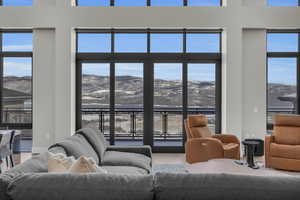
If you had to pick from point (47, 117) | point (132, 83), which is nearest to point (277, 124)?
point (132, 83)

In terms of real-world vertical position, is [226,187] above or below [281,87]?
below

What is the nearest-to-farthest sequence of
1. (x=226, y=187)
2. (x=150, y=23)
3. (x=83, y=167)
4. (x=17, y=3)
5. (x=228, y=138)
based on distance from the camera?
(x=226, y=187) < (x=83, y=167) < (x=228, y=138) < (x=150, y=23) < (x=17, y=3)

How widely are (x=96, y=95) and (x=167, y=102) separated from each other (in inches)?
69.1

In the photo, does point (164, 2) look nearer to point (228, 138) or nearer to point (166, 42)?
point (166, 42)

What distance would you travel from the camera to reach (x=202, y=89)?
721 cm

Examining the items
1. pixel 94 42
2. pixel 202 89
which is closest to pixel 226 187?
pixel 202 89

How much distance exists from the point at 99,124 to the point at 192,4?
3750 millimetres

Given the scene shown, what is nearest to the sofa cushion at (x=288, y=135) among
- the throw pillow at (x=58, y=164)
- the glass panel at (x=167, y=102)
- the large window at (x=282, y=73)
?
the large window at (x=282, y=73)

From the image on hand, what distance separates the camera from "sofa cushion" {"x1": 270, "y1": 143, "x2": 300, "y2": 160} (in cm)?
515

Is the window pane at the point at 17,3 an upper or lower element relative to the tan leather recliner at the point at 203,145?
upper

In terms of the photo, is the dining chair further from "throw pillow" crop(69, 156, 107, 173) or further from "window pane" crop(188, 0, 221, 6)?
"window pane" crop(188, 0, 221, 6)

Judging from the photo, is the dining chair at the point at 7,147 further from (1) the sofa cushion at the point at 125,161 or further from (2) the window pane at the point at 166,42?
(2) the window pane at the point at 166,42

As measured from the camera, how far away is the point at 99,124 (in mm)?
7273

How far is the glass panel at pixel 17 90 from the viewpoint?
7.30 metres
